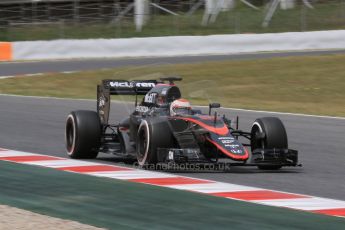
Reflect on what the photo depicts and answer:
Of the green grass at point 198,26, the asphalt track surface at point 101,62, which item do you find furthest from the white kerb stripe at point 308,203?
the green grass at point 198,26

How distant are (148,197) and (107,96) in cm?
367

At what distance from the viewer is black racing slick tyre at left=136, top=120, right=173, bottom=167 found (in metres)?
10.5

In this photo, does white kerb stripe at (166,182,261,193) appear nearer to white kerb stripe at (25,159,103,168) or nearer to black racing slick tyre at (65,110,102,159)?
white kerb stripe at (25,159,103,168)

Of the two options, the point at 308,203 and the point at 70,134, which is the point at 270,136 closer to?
the point at 308,203

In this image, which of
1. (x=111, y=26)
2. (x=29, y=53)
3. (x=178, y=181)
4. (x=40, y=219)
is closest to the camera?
(x=40, y=219)

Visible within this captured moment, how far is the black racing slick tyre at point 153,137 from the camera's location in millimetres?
10492

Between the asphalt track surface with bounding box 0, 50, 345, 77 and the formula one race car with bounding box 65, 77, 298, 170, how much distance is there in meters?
18.9

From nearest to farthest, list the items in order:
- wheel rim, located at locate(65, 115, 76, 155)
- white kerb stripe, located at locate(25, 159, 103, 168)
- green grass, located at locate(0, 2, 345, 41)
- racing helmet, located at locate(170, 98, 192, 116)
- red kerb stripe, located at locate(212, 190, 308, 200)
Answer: red kerb stripe, located at locate(212, 190, 308, 200), racing helmet, located at locate(170, 98, 192, 116), white kerb stripe, located at locate(25, 159, 103, 168), wheel rim, located at locate(65, 115, 76, 155), green grass, located at locate(0, 2, 345, 41)

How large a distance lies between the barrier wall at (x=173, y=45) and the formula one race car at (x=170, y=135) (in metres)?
24.8

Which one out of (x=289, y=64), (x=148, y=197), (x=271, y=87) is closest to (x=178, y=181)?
(x=148, y=197)

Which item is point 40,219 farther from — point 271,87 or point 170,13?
point 170,13

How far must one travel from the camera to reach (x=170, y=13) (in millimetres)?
46375

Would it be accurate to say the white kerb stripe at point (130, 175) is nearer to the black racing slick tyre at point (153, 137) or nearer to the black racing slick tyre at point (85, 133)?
the black racing slick tyre at point (153, 137)

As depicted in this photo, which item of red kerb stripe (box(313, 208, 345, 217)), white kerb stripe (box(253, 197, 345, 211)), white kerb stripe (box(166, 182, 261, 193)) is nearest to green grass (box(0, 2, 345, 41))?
white kerb stripe (box(166, 182, 261, 193))
